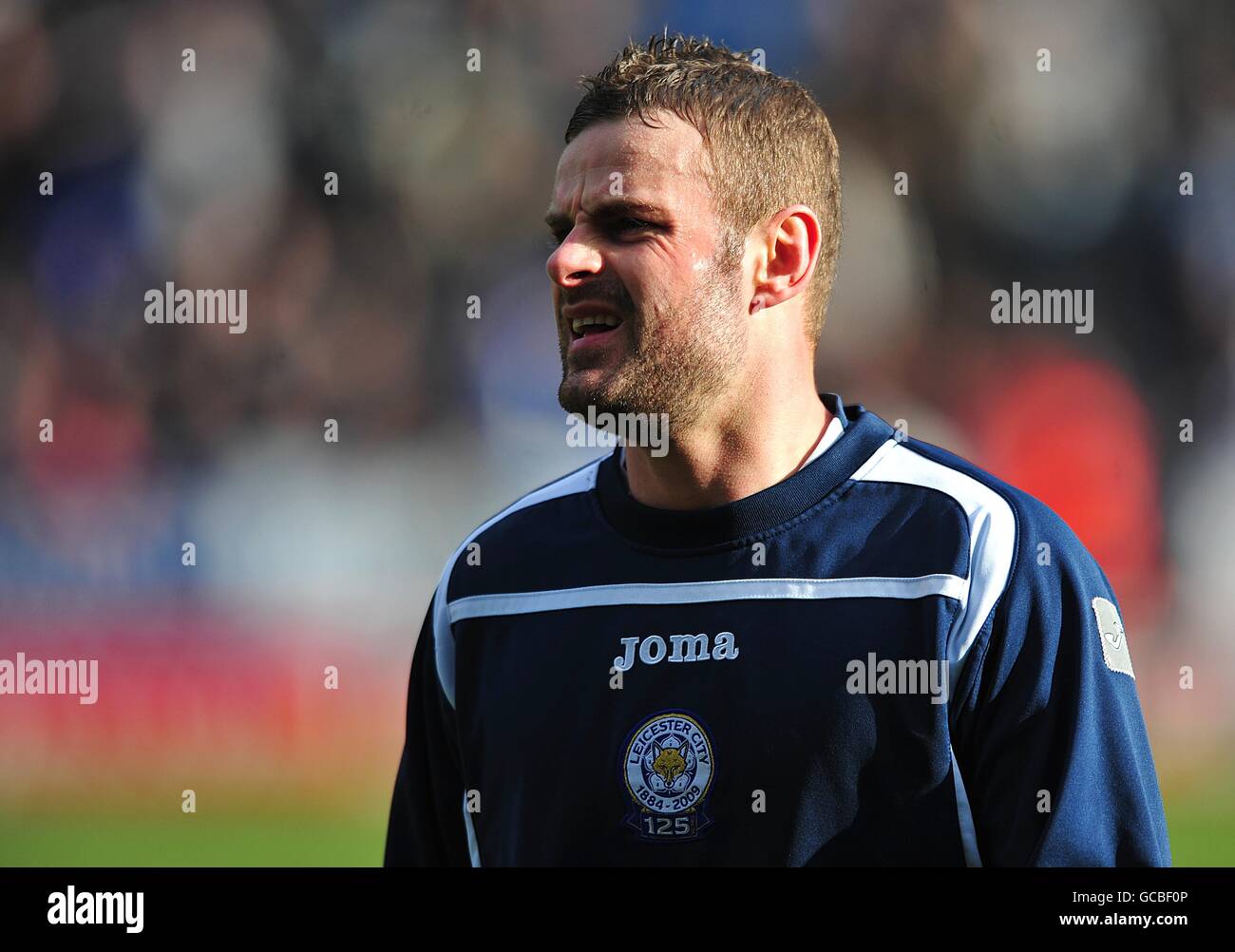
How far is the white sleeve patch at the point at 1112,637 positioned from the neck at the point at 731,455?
45 centimetres

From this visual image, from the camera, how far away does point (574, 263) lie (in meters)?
1.84

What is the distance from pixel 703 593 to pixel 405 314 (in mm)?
4320

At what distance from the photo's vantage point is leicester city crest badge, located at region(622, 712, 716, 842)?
1.67 m

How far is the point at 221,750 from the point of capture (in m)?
5.12

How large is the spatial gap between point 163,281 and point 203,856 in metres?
2.55

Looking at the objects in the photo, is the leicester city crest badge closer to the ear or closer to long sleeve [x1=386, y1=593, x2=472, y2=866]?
long sleeve [x1=386, y1=593, x2=472, y2=866]

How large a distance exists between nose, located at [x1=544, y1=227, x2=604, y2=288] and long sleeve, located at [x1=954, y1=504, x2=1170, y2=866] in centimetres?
71

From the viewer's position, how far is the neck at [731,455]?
1845 millimetres
